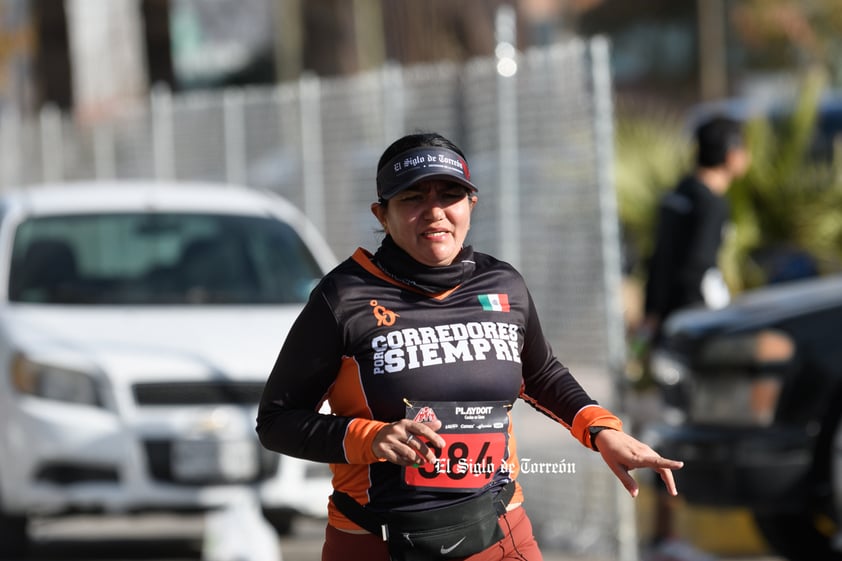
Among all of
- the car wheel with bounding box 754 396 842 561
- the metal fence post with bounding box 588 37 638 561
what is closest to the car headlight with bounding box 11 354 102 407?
the metal fence post with bounding box 588 37 638 561

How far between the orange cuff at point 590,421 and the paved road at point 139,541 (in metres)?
4.46

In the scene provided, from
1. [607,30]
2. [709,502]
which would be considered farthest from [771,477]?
[607,30]

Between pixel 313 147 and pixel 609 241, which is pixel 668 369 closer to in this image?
pixel 609 241

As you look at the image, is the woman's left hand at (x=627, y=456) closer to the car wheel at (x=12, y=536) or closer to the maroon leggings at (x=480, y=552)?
the maroon leggings at (x=480, y=552)

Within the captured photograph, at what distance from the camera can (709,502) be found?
668cm

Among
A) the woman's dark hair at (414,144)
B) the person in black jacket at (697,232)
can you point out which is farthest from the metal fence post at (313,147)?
the woman's dark hair at (414,144)

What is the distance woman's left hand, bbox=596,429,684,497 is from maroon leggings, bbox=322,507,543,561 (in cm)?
28

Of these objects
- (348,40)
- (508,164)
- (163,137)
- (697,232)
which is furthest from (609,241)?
(348,40)

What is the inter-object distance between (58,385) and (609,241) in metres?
2.51

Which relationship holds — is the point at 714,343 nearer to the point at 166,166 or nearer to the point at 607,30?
the point at 166,166

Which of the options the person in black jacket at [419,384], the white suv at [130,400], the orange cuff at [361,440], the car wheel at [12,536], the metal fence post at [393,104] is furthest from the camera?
the metal fence post at [393,104]

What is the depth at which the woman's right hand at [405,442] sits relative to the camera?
3.17m

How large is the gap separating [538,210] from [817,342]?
6.60 feet

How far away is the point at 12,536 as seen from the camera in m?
7.87
